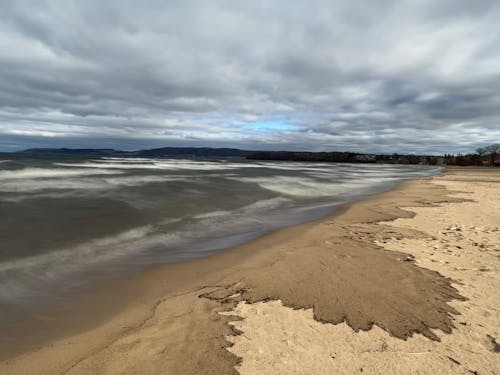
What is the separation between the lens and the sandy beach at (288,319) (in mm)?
3520

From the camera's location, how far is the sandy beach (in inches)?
139

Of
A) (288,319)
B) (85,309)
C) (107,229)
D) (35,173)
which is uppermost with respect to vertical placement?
(288,319)

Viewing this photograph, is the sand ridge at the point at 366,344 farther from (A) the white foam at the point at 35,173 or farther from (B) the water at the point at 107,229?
(A) the white foam at the point at 35,173

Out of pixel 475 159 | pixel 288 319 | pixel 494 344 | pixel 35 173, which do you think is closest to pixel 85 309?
pixel 288 319

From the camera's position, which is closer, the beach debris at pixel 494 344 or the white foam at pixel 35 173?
the beach debris at pixel 494 344

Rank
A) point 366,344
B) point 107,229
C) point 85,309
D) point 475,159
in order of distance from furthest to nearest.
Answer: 1. point 475,159
2. point 107,229
3. point 85,309
4. point 366,344

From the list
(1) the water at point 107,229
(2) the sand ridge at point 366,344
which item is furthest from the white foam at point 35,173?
(2) the sand ridge at point 366,344

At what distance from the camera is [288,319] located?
438 cm

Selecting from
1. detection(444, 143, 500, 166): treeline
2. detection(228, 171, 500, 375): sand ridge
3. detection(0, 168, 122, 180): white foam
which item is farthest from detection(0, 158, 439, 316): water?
detection(444, 143, 500, 166): treeline

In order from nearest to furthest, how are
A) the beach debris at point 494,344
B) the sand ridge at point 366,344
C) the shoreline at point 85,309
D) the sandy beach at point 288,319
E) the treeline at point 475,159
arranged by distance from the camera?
the sand ridge at point 366,344 → the sandy beach at point 288,319 → the beach debris at point 494,344 → the shoreline at point 85,309 → the treeline at point 475,159

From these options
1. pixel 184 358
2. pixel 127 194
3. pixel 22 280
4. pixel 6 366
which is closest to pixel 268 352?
pixel 184 358

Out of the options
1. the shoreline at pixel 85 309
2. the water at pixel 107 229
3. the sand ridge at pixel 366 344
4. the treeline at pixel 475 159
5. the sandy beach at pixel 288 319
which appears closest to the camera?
the sand ridge at pixel 366 344

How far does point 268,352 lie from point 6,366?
2.88 meters

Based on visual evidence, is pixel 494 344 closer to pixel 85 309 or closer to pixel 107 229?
pixel 85 309
